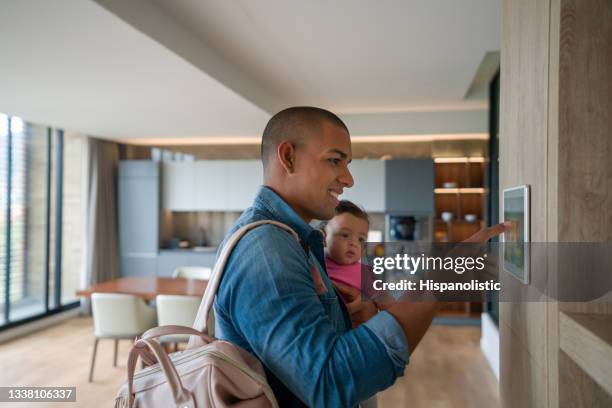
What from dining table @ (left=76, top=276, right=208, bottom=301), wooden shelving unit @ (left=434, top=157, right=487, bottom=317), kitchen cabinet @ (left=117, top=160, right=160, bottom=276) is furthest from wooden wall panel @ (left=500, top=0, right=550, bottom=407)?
kitchen cabinet @ (left=117, top=160, right=160, bottom=276)

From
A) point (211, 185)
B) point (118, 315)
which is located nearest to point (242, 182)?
point (211, 185)

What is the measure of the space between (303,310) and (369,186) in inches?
219

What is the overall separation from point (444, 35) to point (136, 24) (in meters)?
Answer: 2.12

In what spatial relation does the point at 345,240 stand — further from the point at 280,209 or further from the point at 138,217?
the point at 138,217

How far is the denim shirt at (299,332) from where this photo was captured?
29.7 inches

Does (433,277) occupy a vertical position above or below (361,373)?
above

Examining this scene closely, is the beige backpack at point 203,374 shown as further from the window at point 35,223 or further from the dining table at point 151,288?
the window at point 35,223

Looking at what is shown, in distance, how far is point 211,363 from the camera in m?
0.80

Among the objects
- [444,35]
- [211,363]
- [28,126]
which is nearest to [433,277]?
[211,363]

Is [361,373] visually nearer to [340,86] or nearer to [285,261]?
[285,261]

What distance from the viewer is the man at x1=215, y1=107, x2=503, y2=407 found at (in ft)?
2.49

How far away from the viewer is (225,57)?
13.1 ft

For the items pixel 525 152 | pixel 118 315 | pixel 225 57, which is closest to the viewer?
pixel 525 152
